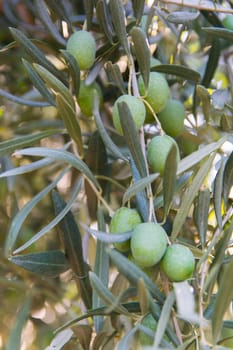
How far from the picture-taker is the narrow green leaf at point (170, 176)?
1.95 ft

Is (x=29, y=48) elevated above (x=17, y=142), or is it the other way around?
(x=29, y=48)

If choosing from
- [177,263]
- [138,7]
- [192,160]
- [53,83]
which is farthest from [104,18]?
[177,263]

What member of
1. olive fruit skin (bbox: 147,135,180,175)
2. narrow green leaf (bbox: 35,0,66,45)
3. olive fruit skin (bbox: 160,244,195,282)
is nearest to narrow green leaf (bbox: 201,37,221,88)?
narrow green leaf (bbox: 35,0,66,45)

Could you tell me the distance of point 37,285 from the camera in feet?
3.43

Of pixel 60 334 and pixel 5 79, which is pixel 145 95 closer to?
pixel 60 334

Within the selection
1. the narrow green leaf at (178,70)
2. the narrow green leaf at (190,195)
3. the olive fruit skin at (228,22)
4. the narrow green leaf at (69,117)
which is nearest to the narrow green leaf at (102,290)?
the narrow green leaf at (190,195)

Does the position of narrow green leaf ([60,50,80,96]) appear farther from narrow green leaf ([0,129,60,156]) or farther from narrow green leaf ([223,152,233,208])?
narrow green leaf ([223,152,233,208])

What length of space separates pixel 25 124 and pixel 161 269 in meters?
0.60

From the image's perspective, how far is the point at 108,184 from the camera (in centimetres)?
95

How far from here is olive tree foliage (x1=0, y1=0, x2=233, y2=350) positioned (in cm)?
62

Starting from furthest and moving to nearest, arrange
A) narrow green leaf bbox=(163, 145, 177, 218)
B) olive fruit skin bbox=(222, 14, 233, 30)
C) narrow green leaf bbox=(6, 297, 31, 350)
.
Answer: olive fruit skin bbox=(222, 14, 233, 30), narrow green leaf bbox=(6, 297, 31, 350), narrow green leaf bbox=(163, 145, 177, 218)

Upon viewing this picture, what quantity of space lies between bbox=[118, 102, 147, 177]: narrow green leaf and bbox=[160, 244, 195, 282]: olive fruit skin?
0.10m

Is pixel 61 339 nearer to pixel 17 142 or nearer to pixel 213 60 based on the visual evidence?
pixel 17 142

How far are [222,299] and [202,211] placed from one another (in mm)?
171
